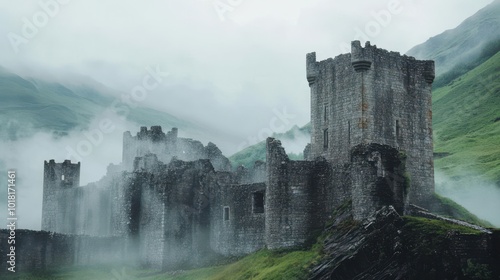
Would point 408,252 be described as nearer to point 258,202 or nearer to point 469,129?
point 258,202

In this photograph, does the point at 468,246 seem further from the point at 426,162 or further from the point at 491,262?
the point at 426,162

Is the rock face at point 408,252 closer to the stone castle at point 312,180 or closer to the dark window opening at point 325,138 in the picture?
the stone castle at point 312,180

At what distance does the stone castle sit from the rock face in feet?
9.55

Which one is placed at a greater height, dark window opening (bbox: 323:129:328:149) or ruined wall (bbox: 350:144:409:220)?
dark window opening (bbox: 323:129:328:149)

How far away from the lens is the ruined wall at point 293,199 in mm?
69125

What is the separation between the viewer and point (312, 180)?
228 ft

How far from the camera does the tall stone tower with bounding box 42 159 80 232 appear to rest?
108 meters

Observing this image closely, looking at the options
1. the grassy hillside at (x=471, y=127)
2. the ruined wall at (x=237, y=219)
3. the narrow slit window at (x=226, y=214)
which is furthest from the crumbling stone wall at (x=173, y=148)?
the grassy hillside at (x=471, y=127)

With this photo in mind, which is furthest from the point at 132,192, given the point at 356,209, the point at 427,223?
the point at 427,223

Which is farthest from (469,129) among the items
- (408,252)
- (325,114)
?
(408,252)

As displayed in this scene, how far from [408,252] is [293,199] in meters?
14.4

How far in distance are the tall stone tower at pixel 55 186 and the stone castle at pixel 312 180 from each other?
55.6 ft

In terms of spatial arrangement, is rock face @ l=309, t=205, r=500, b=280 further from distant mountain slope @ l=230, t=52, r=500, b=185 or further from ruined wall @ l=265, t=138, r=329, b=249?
distant mountain slope @ l=230, t=52, r=500, b=185

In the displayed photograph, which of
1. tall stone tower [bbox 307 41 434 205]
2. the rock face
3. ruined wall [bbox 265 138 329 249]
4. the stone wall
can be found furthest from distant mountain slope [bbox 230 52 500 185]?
the rock face
